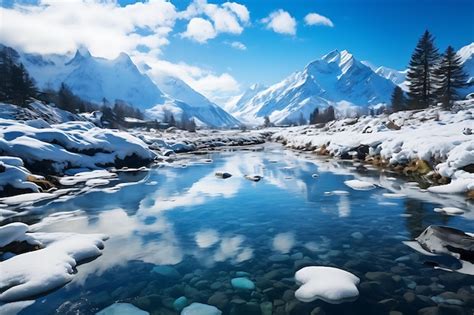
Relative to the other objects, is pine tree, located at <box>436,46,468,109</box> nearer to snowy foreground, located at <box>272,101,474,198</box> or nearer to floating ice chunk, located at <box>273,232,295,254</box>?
snowy foreground, located at <box>272,101,474,198</box>

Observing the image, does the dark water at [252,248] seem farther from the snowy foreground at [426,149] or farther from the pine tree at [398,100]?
the pine tree at [398,100]

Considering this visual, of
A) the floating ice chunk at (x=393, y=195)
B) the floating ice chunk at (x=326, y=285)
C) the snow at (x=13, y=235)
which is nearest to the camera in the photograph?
the floating ice chunk at (x=326, y=285)

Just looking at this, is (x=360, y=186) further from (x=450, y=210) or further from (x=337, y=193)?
(x=450, y=210)

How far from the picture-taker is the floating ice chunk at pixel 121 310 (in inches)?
251

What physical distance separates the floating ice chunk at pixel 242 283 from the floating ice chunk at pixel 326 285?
1.08m

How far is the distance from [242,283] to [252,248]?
227 cm

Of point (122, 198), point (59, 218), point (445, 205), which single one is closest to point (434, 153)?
point (445, 205)

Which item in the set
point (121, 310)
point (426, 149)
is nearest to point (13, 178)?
point (121, 310)

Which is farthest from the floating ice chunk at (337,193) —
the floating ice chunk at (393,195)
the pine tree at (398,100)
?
the pine tree at (398,100)

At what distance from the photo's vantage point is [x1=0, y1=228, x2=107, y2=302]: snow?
6988mm

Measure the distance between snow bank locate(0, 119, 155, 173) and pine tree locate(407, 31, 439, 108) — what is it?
Answer: 152 feet

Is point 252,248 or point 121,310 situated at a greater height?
point 252,248

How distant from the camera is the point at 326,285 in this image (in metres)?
6.96

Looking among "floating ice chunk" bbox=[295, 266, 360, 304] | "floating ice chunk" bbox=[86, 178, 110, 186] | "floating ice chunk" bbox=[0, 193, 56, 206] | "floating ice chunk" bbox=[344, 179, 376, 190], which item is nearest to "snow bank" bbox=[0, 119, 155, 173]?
"floating ice chunk" bbox=[86, 178, 110, 186]
